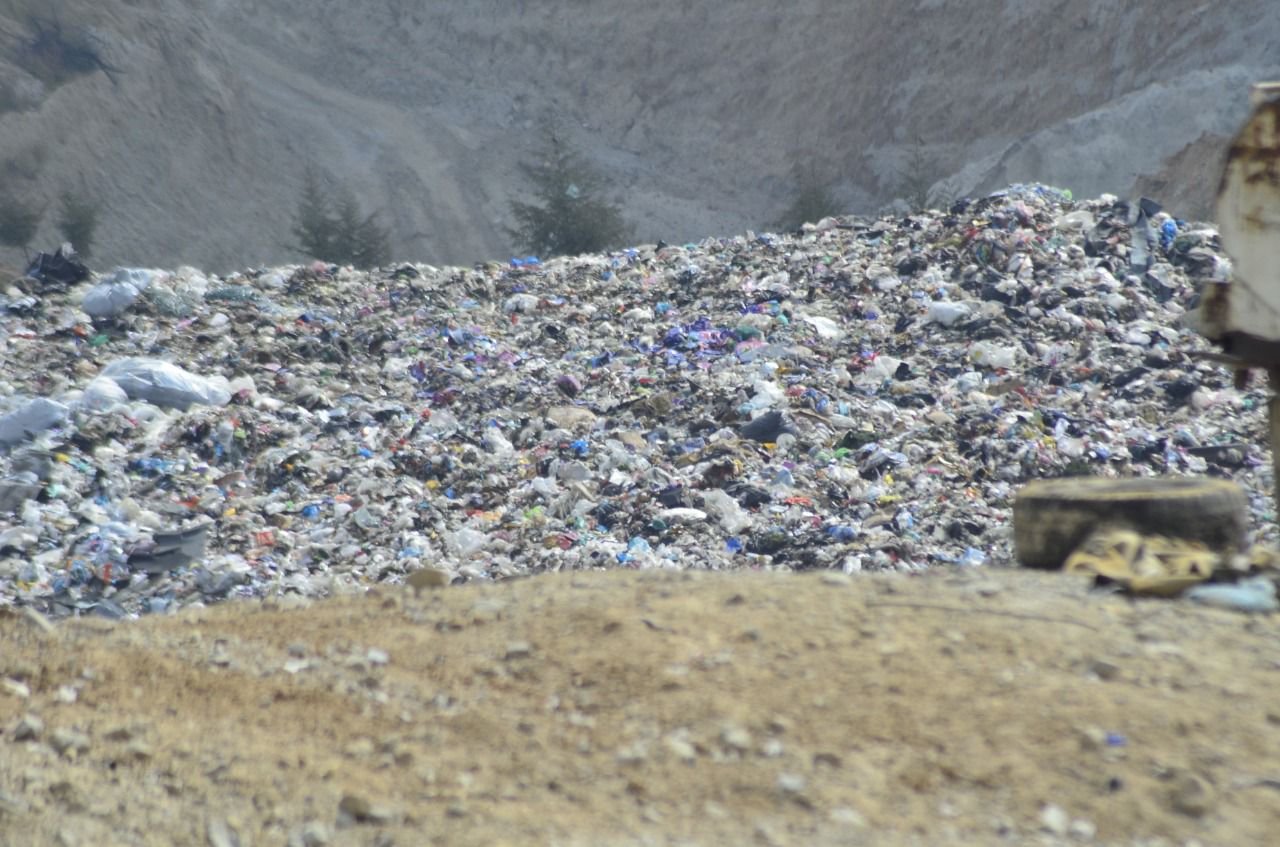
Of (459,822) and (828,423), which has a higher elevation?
(828,423)

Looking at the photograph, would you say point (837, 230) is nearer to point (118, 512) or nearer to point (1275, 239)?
point (118, 512)

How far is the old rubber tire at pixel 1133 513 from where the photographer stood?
349 centimetres

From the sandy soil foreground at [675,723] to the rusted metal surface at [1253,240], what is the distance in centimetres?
113

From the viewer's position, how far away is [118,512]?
6609 mm

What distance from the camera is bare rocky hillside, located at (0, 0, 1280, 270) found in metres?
21.9

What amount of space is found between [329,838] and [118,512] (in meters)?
4.92

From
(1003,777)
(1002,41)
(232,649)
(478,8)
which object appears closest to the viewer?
(1003,777)

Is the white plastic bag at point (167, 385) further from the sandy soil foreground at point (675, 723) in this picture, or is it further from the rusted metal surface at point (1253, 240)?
the rusted metal surface at point (1253, 240)

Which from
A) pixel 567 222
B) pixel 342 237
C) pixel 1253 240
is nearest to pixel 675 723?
pixel 1253 240

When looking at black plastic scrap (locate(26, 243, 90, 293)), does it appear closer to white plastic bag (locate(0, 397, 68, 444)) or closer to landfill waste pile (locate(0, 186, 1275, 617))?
landfill waste pile (locate(0, 186, 1275, 617))

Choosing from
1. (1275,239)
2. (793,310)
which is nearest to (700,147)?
(793,310)

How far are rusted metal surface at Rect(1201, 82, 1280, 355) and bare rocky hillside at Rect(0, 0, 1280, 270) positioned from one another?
17712mm

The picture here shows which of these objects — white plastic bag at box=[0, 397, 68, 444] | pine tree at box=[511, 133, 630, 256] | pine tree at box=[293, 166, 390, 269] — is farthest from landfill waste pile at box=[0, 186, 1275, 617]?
pine tree at box=[293, 166, 390, 269]

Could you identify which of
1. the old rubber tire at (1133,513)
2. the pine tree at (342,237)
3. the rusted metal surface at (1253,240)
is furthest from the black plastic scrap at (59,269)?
the pine tree at (342,237)
